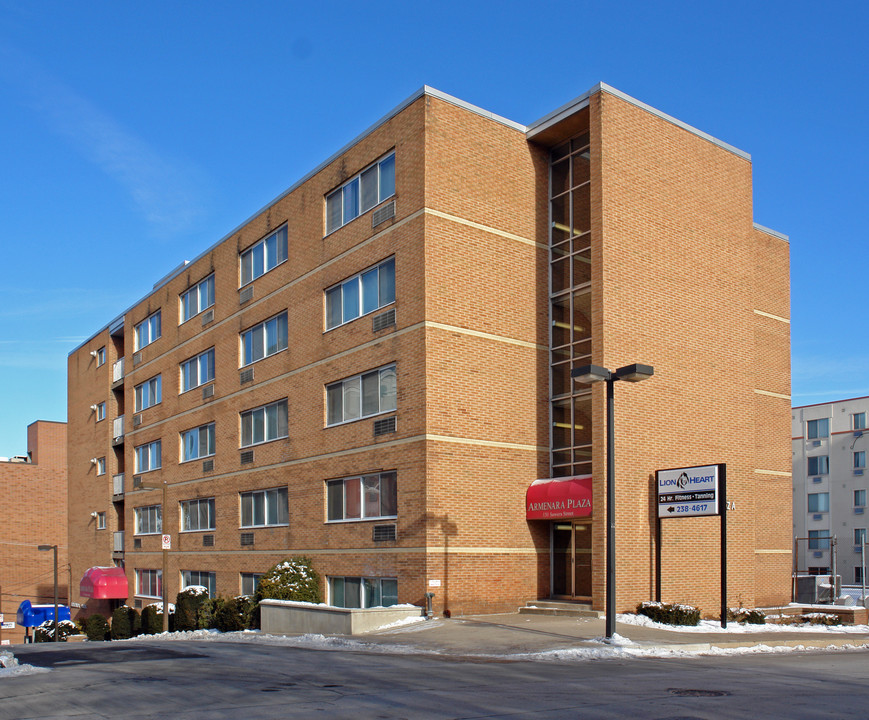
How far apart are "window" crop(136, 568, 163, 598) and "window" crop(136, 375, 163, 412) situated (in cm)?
786

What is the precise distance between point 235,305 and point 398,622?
1724 centimetres

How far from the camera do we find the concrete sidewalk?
1827 centimetres

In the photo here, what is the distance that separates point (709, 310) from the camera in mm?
27781

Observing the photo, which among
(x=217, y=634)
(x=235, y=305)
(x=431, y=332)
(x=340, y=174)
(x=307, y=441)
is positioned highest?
(x=340, y=174)

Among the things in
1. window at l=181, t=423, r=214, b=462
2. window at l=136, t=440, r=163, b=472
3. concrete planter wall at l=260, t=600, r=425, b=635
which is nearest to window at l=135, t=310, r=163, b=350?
window at l=136, t=440, r=163, b=472

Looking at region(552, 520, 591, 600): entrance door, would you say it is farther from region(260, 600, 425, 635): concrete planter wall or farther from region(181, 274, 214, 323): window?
region(181, 274, 214, 323): window

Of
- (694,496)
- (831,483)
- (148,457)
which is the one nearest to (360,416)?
(694,496)

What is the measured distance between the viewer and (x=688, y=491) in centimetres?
2311

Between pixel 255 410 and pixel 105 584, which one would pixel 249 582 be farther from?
pixel 105 584

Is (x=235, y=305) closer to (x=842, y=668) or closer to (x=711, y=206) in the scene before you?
(x=711, y=206)

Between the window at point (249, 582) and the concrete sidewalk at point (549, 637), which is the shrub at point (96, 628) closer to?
the window at point (249, 582)

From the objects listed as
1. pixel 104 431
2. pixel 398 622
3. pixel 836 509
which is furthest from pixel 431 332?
pixel 836 509

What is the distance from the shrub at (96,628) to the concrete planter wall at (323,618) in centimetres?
1879

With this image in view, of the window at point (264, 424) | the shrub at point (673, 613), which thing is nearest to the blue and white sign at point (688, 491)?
the shrub at point (673, 613)
